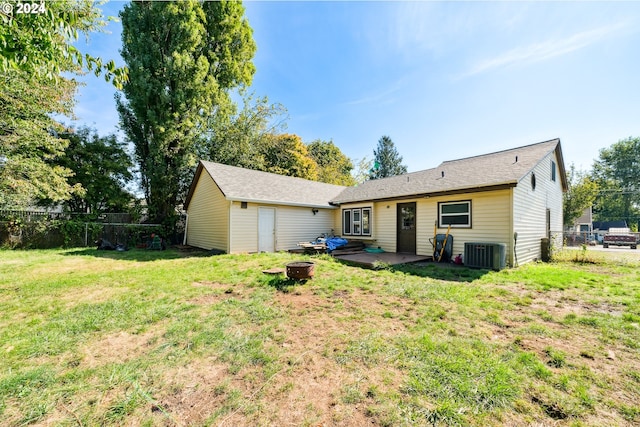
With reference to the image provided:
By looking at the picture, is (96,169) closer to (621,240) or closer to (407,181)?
(407,181)

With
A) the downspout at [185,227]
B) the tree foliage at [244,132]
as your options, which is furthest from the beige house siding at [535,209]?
the tree foliage at [244,132]

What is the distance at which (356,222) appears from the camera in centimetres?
1332

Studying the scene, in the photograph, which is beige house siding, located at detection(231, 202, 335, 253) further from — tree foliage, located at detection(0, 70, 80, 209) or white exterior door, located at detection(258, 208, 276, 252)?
tree foliage, located at detection(0, 70, 80, 209)

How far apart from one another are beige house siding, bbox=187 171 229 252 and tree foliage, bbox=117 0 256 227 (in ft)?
7.49

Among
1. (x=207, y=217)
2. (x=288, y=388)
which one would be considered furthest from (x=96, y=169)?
(x=288, y=388)

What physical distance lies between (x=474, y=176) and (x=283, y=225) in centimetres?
846

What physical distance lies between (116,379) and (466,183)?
1006 centimetres

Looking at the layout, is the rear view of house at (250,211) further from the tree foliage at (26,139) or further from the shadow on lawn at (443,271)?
the shadow on lawn at (443,271)

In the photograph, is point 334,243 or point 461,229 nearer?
point 461,229

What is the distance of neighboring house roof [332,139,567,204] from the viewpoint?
27.6 ft

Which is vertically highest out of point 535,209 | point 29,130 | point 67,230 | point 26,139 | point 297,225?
point 29,130

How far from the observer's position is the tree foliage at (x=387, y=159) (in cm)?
3741

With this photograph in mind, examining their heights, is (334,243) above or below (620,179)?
below

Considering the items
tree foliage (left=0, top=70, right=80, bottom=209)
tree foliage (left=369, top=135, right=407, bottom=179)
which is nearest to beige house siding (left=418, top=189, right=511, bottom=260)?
tree foliage (left=0, top=70, right=80, bottom=209)
